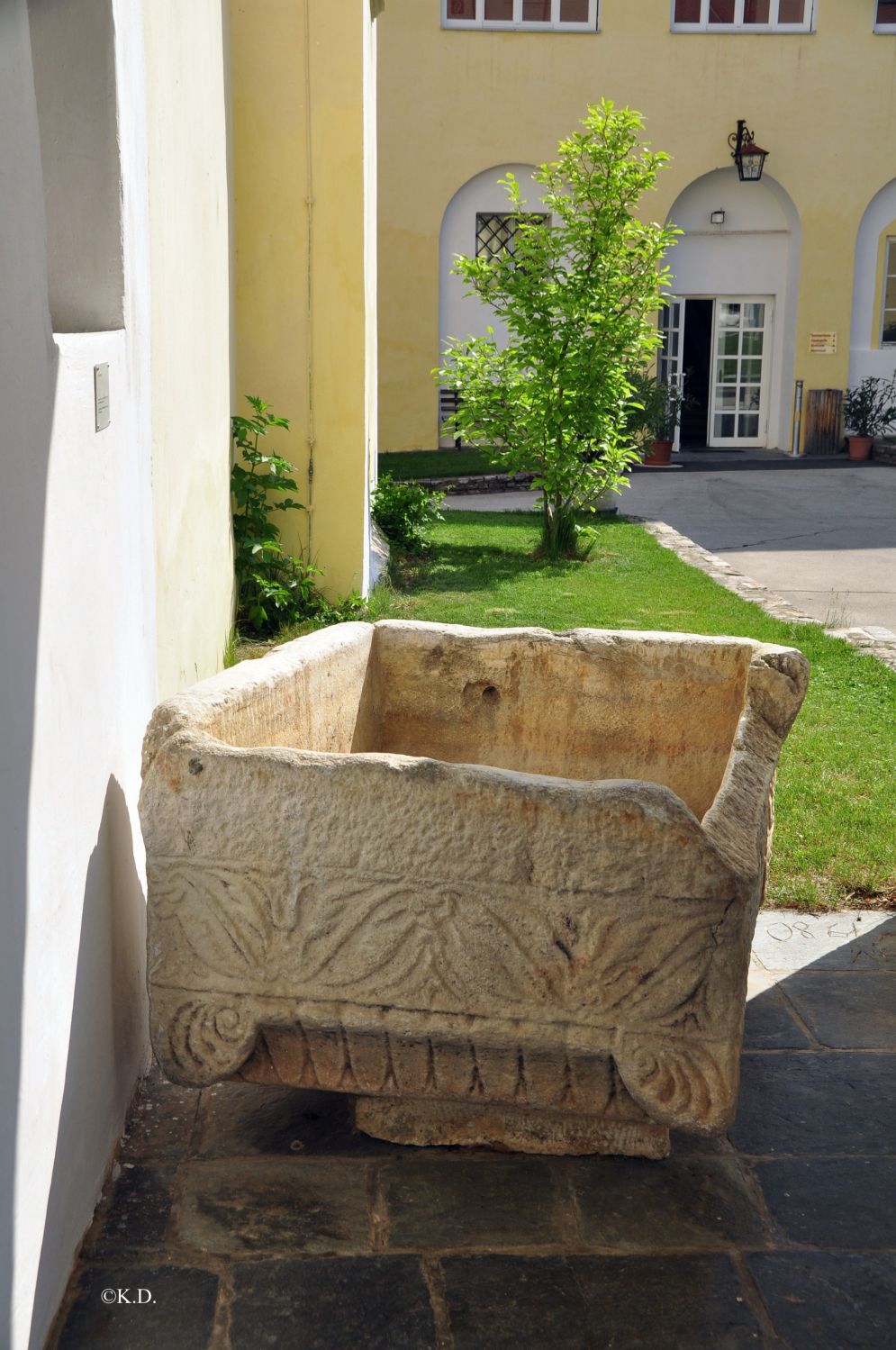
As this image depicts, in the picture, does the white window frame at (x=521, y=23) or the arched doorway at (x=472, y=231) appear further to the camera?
the arched doorway at (x=472, y=231)

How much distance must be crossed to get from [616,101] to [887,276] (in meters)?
4.41

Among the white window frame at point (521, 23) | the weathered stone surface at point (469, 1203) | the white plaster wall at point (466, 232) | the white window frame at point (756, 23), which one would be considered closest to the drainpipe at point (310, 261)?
the weathered stone surface at point (469, 1203)

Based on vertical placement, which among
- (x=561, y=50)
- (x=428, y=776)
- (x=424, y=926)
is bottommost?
(x=424, y=926)

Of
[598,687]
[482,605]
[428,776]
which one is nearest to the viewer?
[428,776]

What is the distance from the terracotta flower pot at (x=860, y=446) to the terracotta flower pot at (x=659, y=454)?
258 cm

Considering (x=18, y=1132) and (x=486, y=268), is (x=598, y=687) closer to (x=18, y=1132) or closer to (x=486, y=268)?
(x=18, y=1132)

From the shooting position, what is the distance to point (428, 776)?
2.43 m

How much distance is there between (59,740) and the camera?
2.22m

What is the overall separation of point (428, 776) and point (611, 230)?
7925 millimetres

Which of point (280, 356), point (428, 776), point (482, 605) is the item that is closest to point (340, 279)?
point (280, 356)

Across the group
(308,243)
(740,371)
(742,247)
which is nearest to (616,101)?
(742,247)

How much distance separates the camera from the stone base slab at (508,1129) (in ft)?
8.88

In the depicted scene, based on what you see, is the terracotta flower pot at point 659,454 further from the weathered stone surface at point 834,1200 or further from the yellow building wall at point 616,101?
the weathered stone surface at point 834,1200

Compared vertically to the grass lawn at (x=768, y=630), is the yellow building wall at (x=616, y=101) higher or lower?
higher
